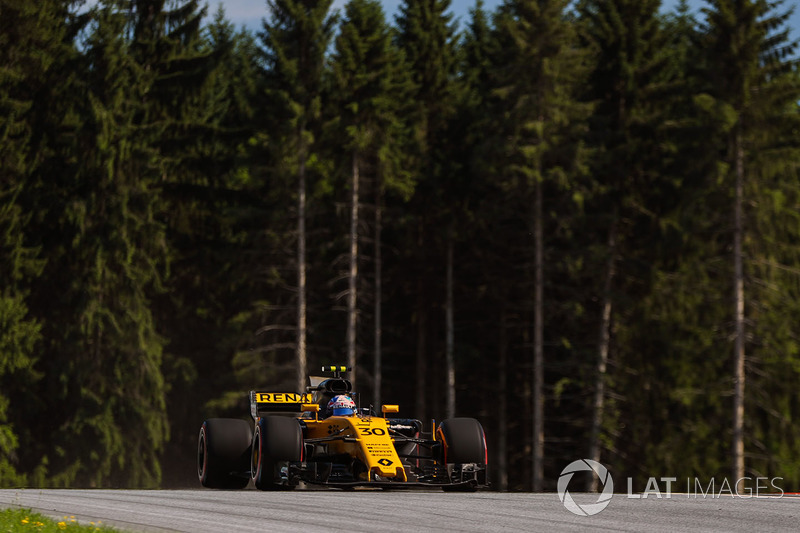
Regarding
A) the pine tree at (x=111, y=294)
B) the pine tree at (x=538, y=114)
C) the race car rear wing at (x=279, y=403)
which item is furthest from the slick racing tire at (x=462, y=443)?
the pine tree at (x=111, y=294)

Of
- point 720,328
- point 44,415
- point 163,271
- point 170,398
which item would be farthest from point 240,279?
point 720,328

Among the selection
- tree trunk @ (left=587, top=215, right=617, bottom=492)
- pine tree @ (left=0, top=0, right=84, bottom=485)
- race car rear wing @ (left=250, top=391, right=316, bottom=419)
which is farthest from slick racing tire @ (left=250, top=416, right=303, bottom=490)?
tree trunk @ (left=587, top=215, right=617, bottom=492)

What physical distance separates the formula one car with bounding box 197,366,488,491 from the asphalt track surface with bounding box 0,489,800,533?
1.88 feet

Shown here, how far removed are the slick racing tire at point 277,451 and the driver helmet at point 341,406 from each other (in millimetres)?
1494

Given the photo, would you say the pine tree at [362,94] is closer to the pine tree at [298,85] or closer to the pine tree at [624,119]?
the pine tree at [298,85]

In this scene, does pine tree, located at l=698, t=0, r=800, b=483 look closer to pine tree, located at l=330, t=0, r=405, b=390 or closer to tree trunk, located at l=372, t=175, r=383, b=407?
pine tree, located at l=330, t=0, r=405, b=390

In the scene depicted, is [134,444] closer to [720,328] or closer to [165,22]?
[165,22]

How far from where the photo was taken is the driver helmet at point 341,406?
1914 cm

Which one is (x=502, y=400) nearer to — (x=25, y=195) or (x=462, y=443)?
(x=25, y=195)

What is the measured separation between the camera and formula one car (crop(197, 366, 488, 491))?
683 inches

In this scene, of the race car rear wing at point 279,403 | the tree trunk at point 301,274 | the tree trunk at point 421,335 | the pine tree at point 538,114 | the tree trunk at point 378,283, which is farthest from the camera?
the tree trunk at point 421,335

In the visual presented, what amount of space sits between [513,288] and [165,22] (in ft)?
54.9

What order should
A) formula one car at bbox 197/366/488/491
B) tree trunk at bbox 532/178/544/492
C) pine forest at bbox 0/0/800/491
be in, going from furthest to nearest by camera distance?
tree trunk at bbox 532/178/544/492 → pine forest at bbox 0/0/800/491 → formula one car at bbox 197/366/488/491

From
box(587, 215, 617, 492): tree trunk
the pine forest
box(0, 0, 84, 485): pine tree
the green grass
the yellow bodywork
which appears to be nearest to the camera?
the green grass
